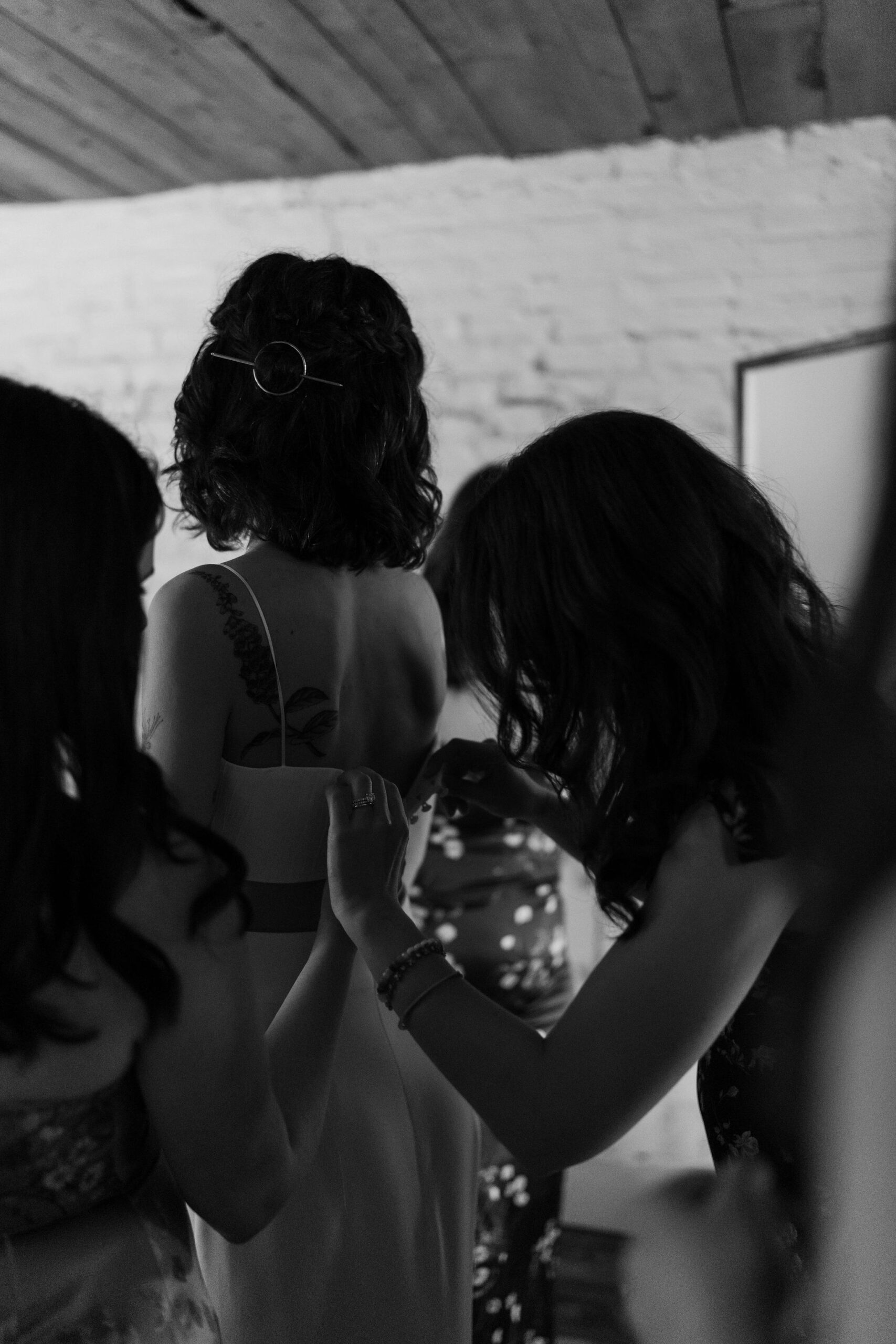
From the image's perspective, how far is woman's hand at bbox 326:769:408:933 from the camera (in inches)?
47.2

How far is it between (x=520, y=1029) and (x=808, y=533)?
60.9 inches

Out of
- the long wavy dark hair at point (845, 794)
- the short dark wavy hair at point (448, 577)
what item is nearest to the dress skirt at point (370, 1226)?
the short dark wavy hair at point (448, 577)

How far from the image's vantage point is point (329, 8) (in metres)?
2.46

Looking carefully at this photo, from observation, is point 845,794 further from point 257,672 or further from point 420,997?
point 257,672

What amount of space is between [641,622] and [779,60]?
87.0 inches

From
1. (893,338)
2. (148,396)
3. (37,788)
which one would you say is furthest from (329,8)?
(893,338)

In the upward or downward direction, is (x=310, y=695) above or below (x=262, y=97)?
below

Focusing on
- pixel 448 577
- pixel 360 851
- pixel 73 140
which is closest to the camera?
pixel 360 851

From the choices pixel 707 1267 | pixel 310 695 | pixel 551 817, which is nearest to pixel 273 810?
pixel 310 695

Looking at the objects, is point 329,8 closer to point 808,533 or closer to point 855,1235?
point 808,533

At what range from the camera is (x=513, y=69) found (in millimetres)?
2783

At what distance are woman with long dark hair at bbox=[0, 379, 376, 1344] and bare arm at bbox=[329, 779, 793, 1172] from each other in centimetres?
22

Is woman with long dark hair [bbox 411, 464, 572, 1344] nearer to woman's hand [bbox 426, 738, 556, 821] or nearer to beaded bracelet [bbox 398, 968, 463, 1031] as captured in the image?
A: woman's hand [bbox 426, 738, 556, 821]

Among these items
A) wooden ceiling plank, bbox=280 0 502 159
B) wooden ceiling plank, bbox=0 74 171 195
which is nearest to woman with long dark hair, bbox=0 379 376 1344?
wooden ceiling plank, bbox=280 0 502 159
